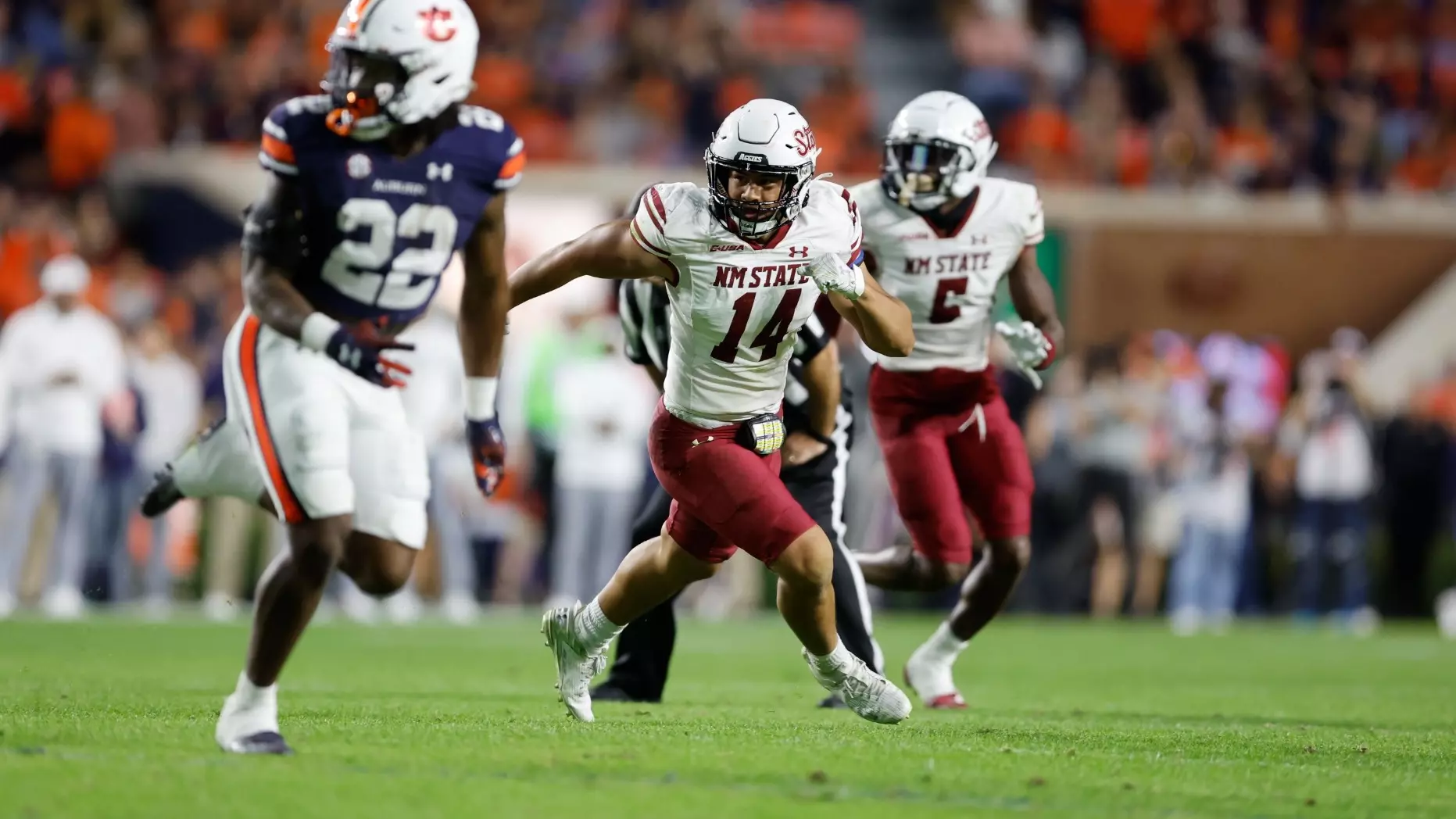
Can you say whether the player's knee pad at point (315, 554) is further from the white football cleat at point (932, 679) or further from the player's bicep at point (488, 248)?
the white football cleat at point (932, 679)

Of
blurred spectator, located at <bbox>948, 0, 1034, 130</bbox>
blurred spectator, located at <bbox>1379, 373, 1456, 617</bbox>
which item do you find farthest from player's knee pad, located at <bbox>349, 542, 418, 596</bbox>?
blurred spectator, located at <bbox>948, 0, 1034, 130</bbox>

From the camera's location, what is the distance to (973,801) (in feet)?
15.3

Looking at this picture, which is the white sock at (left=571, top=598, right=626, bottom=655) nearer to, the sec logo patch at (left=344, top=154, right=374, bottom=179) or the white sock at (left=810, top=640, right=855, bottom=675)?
the white sock at (left=810, top=640, right=855, bottom=675)

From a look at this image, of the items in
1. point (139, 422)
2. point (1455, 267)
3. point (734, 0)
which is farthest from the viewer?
point (734, 0)

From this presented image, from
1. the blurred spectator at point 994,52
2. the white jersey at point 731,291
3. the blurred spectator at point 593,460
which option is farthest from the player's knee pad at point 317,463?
the blurred spectator at point 994,52

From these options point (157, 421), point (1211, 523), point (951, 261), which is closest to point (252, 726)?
point (951, 261)

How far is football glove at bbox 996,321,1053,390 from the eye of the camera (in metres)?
7.37

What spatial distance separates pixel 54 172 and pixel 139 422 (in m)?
3.95

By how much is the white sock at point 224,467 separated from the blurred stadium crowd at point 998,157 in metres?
7.22

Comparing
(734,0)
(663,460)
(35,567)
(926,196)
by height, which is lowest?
(35,567)

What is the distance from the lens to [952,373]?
7.72 metres

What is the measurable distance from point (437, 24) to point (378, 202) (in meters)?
0.51

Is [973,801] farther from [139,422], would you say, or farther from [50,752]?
[139,422]

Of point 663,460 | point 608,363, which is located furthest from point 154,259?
point 663,460
